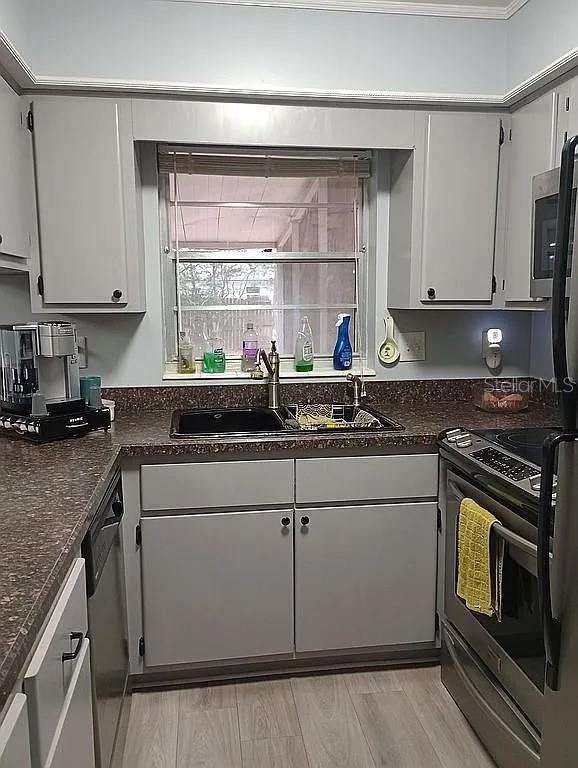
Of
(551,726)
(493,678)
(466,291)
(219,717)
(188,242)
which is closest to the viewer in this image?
(551,726)

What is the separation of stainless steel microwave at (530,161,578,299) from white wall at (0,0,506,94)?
0.96 metres

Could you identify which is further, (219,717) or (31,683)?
(219,717)

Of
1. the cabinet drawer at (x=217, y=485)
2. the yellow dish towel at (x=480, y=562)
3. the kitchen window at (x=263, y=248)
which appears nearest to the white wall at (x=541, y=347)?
the kitchen window at (x=263, y=248)

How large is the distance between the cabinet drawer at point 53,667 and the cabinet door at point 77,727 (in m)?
0.02

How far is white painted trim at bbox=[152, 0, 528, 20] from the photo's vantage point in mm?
2465

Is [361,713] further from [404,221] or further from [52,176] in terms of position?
[52,176]

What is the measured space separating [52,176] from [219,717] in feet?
6.50

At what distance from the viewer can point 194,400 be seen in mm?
2756

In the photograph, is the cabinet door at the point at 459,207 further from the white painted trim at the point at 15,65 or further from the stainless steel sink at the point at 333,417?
the white painted trim at the point at 15,65

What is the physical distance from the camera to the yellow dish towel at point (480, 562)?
Result: 1.83m

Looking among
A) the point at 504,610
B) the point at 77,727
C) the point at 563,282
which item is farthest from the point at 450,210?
the point at 77,727

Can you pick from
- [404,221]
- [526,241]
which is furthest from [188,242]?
[526,241]

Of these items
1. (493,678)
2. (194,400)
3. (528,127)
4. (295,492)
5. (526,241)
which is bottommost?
(493,678)

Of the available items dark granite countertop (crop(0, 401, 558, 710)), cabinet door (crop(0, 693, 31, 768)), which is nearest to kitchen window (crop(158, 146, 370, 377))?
dark granite countertop (crop(0, 401, 558, 710))
